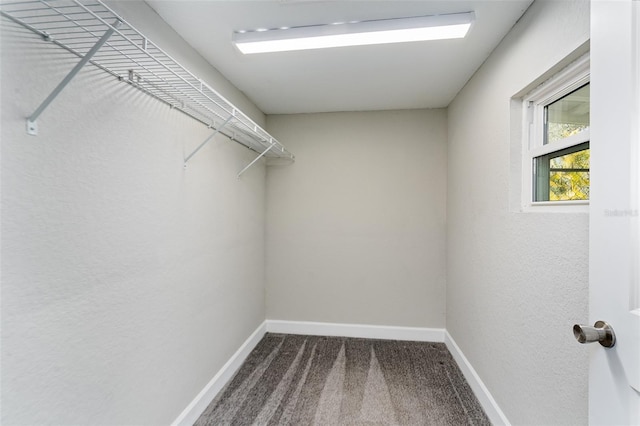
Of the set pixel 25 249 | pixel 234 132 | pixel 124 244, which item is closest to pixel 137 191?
pixel 124 244

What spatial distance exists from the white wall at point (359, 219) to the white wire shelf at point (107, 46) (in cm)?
134

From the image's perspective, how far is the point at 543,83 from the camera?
1399 millimetres

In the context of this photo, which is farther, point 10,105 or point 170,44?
point 170,44

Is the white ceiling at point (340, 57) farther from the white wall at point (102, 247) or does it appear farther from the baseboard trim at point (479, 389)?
the baseboard trim at point (479, 389)

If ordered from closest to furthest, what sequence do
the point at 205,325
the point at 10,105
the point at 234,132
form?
the point at 10,105
the point at 205,325
the point at 234,132

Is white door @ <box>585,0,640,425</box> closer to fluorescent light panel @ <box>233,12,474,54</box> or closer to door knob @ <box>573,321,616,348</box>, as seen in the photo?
door knob @ <box>573,321,616,348</box>

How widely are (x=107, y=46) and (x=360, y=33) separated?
46.6 inches

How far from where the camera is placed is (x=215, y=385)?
6.55 feet

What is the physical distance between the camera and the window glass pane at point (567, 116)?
1.22 meters

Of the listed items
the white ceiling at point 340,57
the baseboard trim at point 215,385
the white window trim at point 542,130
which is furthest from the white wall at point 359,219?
the white window trim at point 542,130

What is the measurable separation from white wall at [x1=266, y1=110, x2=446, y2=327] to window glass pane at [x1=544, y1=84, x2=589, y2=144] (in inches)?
54.9

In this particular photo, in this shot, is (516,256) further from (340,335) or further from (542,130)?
(340,335)

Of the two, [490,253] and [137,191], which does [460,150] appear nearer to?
[490,253]

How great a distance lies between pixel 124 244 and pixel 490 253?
209 centimetres
